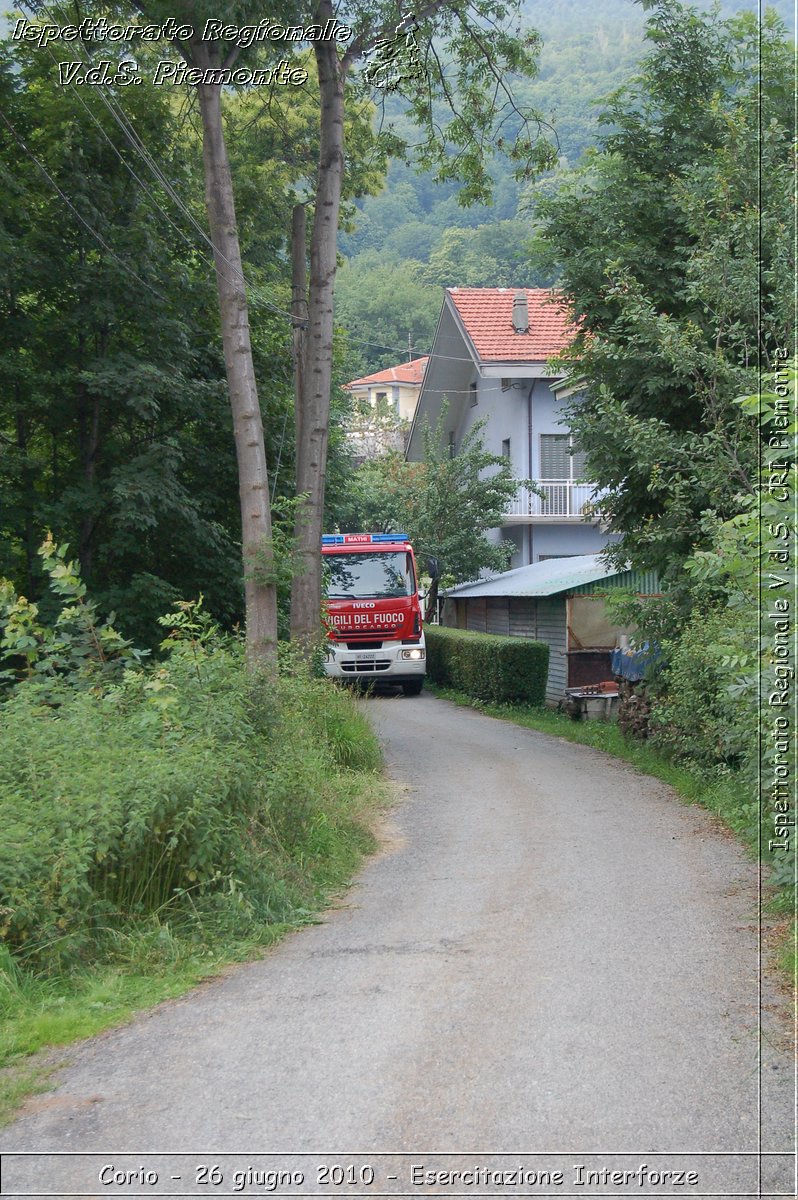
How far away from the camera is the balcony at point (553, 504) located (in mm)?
34781

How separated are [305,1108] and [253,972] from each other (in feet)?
6.89

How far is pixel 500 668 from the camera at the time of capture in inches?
918

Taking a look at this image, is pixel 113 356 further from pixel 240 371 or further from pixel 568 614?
pixel 568 614

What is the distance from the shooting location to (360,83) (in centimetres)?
1750

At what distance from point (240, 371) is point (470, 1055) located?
9239 mm

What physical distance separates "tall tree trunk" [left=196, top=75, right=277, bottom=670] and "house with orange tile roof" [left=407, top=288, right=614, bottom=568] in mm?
20621

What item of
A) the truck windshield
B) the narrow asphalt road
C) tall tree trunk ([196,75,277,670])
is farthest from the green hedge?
the narrow asphalt road

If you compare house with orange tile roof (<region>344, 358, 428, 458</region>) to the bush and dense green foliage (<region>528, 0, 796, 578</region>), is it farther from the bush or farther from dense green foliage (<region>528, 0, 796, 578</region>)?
the bush

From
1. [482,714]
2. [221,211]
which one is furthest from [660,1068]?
[482,714]

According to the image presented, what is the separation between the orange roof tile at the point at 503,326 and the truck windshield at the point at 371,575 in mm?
9541

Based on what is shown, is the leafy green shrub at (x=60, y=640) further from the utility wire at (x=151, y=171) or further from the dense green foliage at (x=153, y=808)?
the utility wire at (x=151, y=171)

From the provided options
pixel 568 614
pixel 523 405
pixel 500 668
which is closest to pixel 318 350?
pixel 568 614

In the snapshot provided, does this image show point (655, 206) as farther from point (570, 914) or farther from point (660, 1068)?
point (660, 1068)

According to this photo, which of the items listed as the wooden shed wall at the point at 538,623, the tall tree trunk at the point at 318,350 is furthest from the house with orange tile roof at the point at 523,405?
the tall tree trunk at the point at 318,350
